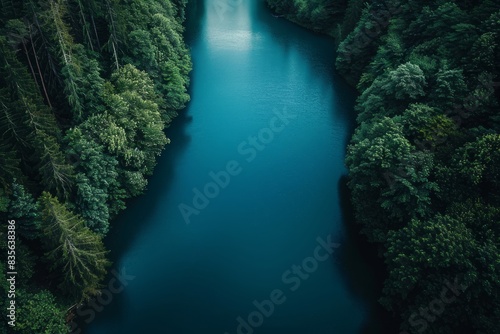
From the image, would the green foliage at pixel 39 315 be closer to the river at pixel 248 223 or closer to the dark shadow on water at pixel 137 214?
the dark shadow on water at pixel 137 214

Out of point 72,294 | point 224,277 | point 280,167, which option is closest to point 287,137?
point 280,167

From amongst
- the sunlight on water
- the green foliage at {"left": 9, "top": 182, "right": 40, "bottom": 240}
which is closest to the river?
the green foliage at {"left": 9, "top": 182, "right": 40, "bottom": 240}

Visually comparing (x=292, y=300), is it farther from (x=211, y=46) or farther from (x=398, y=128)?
(x=211, y=46)

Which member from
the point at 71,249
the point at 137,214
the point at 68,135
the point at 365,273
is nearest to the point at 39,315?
the point at 71,249

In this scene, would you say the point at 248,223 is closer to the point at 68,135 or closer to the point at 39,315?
the point at 68,135

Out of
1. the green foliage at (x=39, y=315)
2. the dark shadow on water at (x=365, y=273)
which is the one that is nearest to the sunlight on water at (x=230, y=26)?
the dark shadow on water at (x=365, y=273)

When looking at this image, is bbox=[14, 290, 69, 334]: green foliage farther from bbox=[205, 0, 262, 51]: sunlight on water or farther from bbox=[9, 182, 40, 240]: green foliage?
bbox=[205, 0, 262, 51]: sunlight on water
